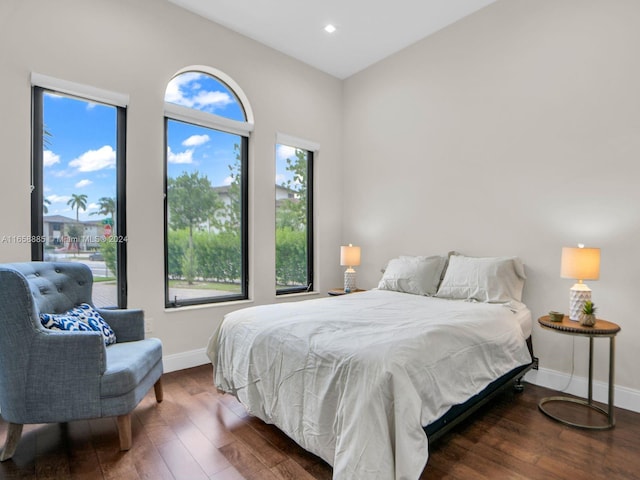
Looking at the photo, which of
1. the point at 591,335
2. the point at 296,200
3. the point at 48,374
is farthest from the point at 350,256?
the point at 48,374

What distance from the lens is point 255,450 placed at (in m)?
1.93

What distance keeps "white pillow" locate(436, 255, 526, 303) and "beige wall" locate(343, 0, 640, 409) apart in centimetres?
21

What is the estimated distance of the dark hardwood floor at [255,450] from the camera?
1738 millimetres

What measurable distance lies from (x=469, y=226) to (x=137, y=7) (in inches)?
141

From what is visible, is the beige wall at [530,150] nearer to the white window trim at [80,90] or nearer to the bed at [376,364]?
the bed at [376,364]

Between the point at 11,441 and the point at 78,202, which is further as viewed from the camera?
the point at 78,202

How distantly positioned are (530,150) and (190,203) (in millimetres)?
3170

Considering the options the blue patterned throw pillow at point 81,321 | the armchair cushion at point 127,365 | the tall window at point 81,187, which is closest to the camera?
the armchair cushion at point 127,365

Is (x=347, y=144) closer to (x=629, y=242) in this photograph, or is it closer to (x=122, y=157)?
(x=122, y=157)

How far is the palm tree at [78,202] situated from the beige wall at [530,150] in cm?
297

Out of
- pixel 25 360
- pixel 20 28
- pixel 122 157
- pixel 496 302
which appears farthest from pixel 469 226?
pixel 20 28

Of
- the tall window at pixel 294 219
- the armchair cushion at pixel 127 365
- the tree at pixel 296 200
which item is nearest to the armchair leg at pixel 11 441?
the armchair cushion at pixel 127 365

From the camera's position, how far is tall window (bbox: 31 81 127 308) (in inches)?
103

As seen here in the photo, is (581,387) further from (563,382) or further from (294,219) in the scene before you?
(294,219)
